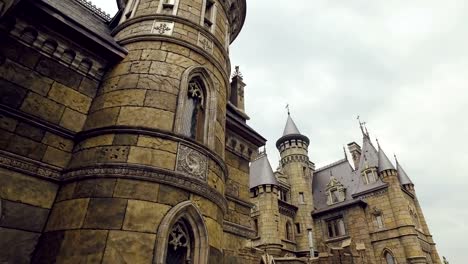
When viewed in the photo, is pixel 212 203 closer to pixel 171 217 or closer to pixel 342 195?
pixel 171 217

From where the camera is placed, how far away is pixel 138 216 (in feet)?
16.2

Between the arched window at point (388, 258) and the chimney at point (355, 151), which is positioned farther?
the chimney at point (355, 151)

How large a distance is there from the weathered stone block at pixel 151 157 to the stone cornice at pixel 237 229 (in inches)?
122

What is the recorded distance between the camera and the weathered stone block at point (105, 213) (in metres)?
4.75

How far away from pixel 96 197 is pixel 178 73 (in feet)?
11.5

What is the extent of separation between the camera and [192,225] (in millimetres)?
5551

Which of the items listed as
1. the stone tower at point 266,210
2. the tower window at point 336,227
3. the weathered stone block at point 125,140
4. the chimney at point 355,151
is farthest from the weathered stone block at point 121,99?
the chimney at point 355,151

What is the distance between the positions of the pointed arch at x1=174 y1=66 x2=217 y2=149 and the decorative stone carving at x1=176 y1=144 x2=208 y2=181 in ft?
1.54

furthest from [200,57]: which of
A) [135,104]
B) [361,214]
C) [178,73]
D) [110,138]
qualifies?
[361,214]

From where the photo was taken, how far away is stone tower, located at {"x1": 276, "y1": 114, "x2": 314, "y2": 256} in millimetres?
29266

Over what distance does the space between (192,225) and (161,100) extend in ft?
9.55

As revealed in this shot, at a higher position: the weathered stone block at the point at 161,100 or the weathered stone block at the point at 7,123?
the weathered stone block at the point at 161,100

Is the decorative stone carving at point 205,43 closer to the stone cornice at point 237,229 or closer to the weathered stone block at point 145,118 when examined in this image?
the weathered stone block at point 145,118

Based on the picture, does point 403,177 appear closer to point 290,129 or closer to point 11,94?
point 290,129
